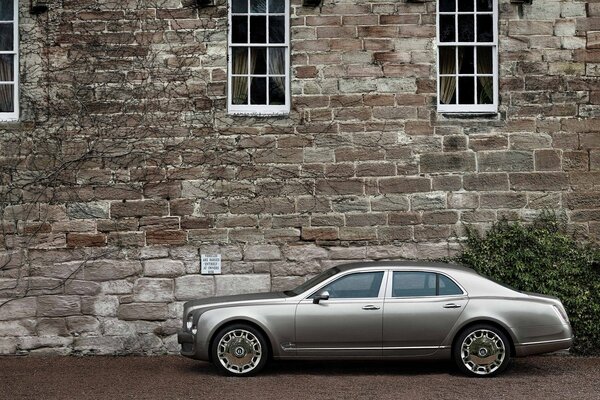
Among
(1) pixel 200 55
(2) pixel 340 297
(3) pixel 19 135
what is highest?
(1) pixel 200 55

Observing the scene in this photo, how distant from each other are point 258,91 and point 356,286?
12.7 feet

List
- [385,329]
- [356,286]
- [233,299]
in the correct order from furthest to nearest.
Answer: [233,299], [356,286], [385,329]

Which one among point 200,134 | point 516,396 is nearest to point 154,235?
point 200,134

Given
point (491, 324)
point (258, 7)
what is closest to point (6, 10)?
point (258, 7)

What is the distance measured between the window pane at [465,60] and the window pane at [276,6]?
265 centimetres

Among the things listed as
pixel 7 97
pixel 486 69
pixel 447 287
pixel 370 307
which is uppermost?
pixel 486 69

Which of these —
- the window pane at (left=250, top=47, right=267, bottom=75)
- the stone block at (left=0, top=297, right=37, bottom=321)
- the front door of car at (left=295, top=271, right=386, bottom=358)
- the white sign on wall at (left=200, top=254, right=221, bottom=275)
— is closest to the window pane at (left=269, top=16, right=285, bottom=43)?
the window pane at (left=250, top=47, right=267, bottom=75)

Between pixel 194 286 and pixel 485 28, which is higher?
pixel 485 28

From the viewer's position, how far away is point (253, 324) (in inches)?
465

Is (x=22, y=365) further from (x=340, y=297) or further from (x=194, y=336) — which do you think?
(x=340, y=297)

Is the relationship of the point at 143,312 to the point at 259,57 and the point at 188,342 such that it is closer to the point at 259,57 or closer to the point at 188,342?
the point at 188,342

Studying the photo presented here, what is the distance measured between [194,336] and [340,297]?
1.80m

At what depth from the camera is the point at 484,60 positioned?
14492mm

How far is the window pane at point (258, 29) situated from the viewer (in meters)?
14.5
